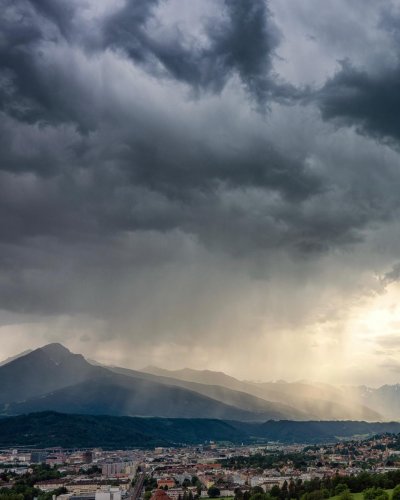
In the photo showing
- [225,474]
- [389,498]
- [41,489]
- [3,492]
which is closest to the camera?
[389,498]

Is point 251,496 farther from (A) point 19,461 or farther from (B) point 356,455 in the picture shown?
(A) point 19,461

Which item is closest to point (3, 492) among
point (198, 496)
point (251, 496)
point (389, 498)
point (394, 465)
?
point (198, 496)

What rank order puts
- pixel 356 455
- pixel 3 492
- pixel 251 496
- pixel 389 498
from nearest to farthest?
pixel 389 498
pixel 251 496
pixel 3 492
pixel 356 455

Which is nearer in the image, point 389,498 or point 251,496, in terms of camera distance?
point 389,498

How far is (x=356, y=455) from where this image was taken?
623 ft

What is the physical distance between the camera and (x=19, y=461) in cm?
19425

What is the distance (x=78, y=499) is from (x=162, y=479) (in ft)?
88.3

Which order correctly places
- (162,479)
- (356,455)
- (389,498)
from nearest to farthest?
(389,498), (162,479), (356,455)

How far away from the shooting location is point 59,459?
650ft

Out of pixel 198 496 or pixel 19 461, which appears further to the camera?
pixel 19 461

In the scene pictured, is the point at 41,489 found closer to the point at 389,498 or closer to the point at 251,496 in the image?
the point at 251,496

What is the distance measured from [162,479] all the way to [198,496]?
85.5ft

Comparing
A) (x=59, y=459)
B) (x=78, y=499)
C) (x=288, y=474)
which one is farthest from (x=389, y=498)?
(x=59, y=459)

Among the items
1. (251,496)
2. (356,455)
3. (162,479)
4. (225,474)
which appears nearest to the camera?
(251,496)
